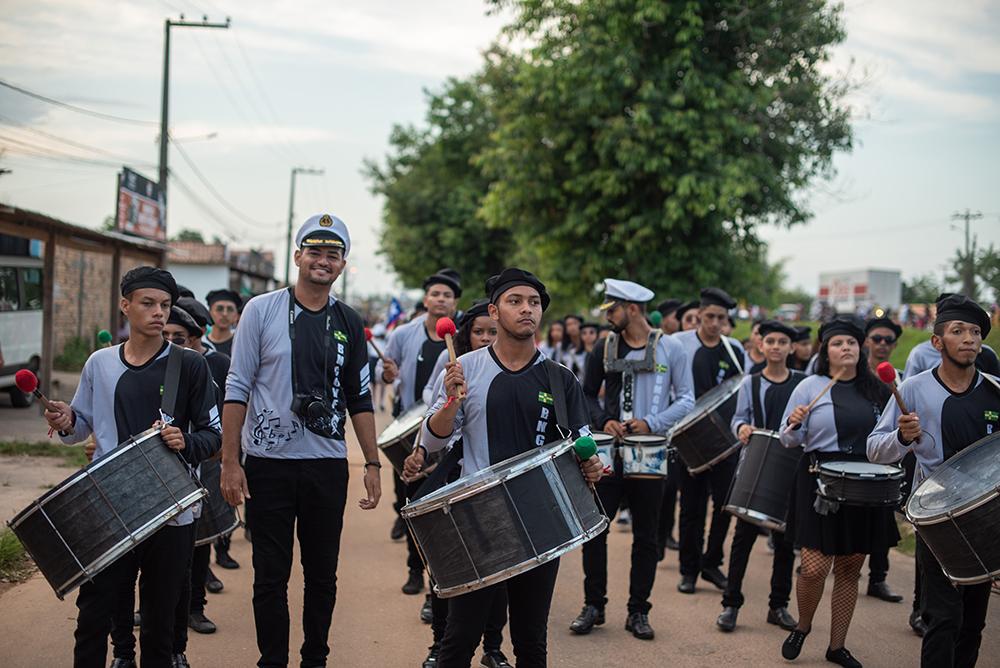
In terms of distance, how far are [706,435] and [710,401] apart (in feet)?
0.98

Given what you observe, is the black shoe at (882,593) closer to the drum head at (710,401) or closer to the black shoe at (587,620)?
the drum head at (710,401)

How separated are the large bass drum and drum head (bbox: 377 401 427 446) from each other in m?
3.24

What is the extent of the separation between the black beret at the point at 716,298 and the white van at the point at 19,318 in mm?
13629

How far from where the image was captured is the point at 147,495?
14.8 feet

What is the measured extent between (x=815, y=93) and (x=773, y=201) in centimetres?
221

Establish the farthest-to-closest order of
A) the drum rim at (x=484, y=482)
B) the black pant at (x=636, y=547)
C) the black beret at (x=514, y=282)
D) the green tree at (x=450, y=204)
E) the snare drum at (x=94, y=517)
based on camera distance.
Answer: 1. the green tree at (x=450, y=204)
2. the black pant at (x=636, y=547)
3. the black beret at (x=514, y=282)
4. the snare drum at (x=94, y=517)
5. the drum rim at (x=484, y=482)

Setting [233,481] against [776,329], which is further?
[776,329]

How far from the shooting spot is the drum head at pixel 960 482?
4547 millimetres

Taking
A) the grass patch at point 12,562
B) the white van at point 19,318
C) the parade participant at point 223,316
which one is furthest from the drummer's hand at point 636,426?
the white van at point 19,318

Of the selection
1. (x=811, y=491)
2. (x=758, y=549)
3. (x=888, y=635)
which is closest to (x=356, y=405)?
(x=811, y=491)

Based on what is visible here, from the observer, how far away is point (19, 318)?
744 inches

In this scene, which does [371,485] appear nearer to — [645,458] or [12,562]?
[645,458]

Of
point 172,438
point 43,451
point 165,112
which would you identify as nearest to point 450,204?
point 165,112

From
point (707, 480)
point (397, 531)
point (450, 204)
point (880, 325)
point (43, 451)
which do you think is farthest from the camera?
point (450, 204)
